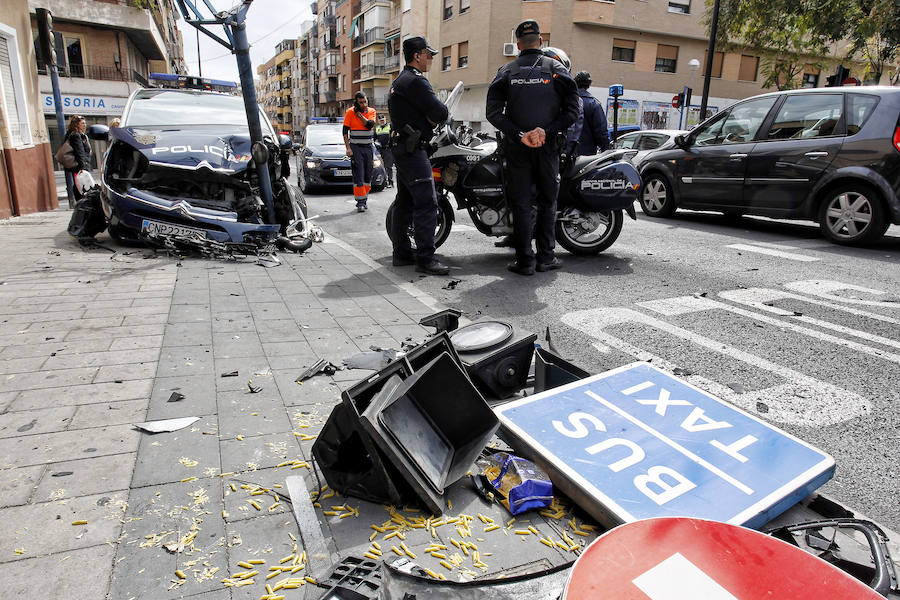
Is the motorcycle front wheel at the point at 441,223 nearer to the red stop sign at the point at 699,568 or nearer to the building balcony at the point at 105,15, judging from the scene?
the red stop sign at the point at 699,568

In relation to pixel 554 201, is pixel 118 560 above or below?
below

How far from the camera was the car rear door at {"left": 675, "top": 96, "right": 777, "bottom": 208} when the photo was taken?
8703 millimetres

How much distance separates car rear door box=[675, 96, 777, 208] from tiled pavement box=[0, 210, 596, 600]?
5.98 m

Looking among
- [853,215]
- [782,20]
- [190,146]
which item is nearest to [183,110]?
[190,146]

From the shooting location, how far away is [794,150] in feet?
26.3

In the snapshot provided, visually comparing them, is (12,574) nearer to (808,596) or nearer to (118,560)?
(118,560)

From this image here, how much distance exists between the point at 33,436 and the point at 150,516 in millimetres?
940

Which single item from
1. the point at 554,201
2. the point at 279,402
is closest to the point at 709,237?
the point at 554,201

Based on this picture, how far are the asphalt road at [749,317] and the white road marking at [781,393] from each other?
0.4 inches

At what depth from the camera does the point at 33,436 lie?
2609 millimetres

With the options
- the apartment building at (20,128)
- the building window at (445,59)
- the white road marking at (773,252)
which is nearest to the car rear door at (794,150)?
the white road marking at (773,252)

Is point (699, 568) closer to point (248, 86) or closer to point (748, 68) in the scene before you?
point (248, 86)

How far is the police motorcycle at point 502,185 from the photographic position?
664 centimetres

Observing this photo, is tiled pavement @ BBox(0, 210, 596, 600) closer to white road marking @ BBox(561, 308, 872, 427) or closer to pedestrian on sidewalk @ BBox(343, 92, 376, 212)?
white road marking @ BBox(561, 308, 872, 427)
